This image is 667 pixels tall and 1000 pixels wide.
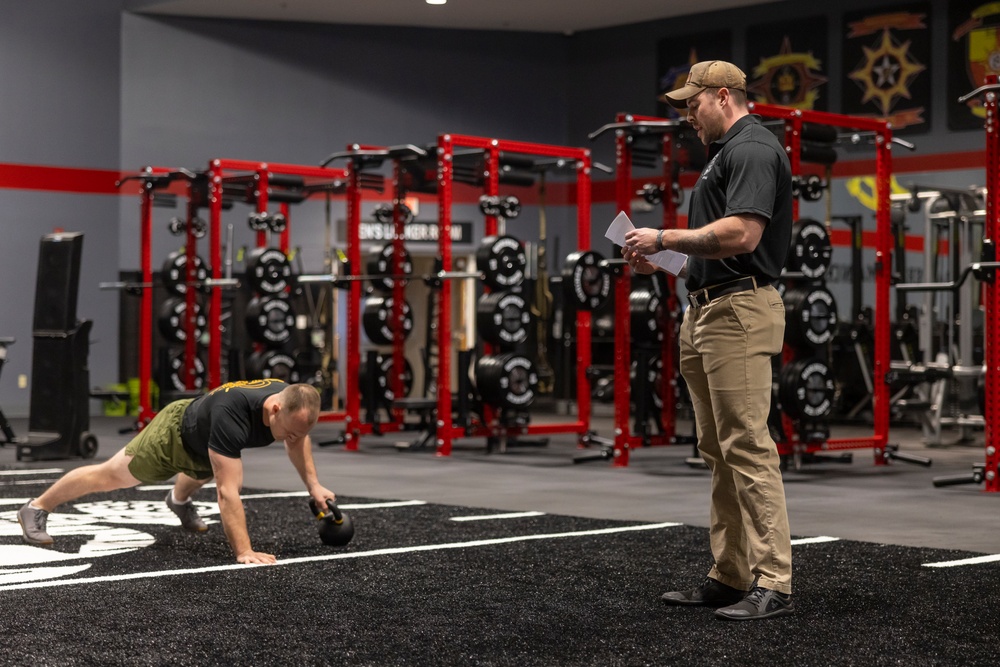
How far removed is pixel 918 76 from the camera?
14492mm

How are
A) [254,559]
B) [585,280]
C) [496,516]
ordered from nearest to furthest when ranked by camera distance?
[254,559] < [496,516] < [585,280]

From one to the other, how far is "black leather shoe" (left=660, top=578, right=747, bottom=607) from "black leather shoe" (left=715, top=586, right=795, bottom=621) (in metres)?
0.18

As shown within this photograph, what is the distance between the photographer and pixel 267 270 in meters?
12.1

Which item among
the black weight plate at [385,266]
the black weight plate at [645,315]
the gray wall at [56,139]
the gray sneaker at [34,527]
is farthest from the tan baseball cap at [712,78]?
the gray wall at [56,139]

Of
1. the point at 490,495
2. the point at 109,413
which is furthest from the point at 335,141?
the point at 490,495

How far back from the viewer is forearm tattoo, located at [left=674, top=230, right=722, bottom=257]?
3.95 m

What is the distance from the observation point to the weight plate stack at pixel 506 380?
10516 millimetres

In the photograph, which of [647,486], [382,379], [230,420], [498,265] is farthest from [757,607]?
[382,379]

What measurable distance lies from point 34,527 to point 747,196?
11.0ft

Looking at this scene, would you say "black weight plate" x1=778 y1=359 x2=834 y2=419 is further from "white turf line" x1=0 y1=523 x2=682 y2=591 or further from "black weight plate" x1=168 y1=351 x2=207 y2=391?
"black weight plate" x1=168 y1=351 x2=207 y2=391

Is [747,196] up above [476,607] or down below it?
above

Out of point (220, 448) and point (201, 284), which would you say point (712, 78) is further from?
point (201, 284)

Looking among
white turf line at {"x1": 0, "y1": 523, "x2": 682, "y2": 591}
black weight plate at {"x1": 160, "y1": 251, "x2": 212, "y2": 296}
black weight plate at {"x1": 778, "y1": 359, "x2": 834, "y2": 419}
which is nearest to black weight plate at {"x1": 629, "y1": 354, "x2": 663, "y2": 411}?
black weight plate at {"x1": 778, "y1": 359, "x2": 834, "y2": 419}

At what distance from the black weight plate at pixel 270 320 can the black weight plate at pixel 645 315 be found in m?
3.65
